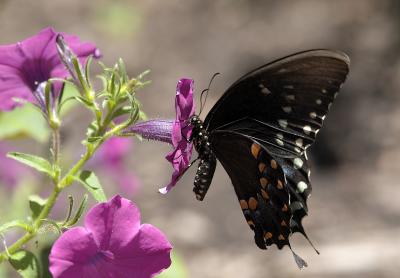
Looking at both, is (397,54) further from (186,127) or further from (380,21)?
(186,127)

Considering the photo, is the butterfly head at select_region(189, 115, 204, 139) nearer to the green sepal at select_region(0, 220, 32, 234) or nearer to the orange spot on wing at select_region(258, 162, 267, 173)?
the orange spot on wing at select_region(258, 162, 267, 173)

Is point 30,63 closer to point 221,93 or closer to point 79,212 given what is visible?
point 79,212

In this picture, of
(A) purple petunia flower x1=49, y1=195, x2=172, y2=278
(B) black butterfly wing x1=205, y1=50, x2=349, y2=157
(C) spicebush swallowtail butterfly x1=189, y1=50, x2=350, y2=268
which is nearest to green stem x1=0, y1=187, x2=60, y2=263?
(A) purple petunia flower x1=49, y1=195, x2=172, y2=278

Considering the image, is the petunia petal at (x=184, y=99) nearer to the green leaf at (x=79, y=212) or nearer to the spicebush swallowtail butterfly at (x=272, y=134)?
the spicebush swallowtail butterfly at (x=272, y=134)

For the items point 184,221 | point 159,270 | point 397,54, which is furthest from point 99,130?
point 397,54

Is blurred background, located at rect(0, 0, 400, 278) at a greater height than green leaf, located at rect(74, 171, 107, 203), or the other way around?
green leaf, located at rect(74, 171, 107, 203)

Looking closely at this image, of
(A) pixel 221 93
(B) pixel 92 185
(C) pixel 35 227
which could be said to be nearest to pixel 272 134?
(B) pixel 92 185

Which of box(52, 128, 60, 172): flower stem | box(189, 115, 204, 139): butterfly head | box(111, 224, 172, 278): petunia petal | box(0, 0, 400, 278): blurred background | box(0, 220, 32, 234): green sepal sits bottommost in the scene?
box(0, 0, 400, 278): blurred background
